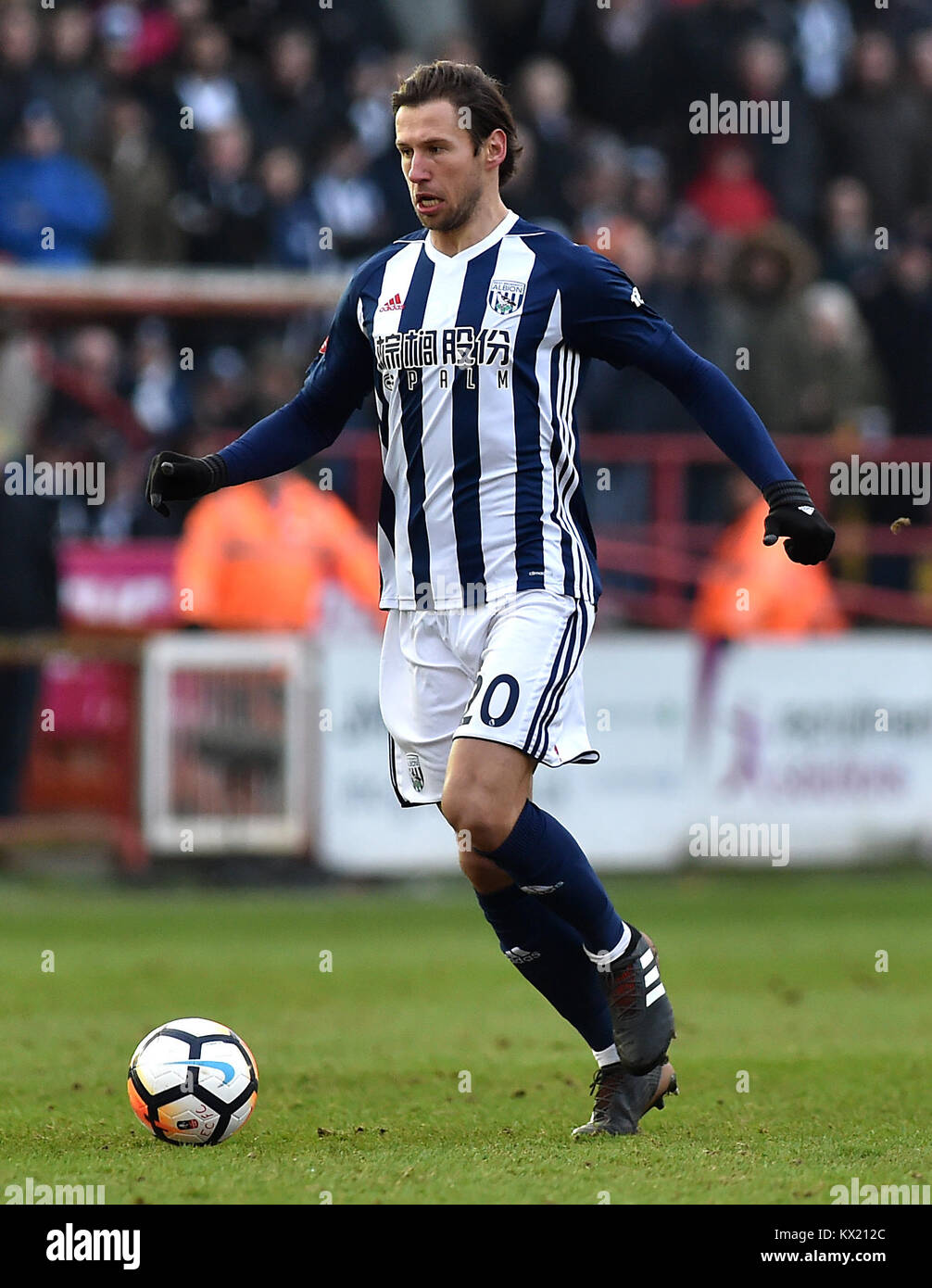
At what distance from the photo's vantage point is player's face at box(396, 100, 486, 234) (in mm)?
5141

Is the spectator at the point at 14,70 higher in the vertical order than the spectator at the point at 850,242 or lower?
higher

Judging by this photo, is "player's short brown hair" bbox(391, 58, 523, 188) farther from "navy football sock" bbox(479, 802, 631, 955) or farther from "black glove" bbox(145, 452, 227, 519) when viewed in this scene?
"navy football sock" bbox(479, 802, 631, 955)

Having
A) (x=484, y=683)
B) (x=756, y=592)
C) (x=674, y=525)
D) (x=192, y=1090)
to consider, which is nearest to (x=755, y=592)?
(x=756, y=592)

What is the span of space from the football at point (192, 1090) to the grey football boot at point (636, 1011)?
0.92 m

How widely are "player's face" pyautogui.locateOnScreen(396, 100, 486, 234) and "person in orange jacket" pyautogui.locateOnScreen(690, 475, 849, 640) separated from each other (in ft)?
24.3

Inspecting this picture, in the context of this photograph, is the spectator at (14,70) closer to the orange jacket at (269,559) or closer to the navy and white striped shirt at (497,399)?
the orange jacket at (269,559)

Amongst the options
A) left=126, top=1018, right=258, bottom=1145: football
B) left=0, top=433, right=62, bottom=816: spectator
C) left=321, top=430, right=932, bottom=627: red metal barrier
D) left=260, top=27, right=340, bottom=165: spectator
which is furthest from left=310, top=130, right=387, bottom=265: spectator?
left=126, top=1018, right=258, bottom=1145: football

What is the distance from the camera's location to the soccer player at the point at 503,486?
5.12 m

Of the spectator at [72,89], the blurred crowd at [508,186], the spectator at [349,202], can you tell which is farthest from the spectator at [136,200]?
the spectator at [349,202]

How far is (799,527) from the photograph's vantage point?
193 inches

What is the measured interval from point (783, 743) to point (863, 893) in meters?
0.99

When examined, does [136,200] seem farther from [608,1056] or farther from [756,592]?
[608,1056]

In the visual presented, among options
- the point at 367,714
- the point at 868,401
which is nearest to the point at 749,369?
the point at 868,401
